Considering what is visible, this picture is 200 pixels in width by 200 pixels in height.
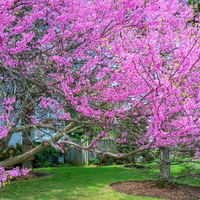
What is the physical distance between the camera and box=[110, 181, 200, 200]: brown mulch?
752 cm

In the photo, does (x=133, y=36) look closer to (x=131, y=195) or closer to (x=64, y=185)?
(x=131, y=195)

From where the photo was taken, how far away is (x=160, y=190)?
8156 millimetres

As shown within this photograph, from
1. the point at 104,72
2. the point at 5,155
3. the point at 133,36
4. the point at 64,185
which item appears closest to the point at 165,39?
the point at 133,36

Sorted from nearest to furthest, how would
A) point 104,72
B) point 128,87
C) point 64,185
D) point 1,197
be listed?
point 128,87 → point 104,72 → point 1,197 → point 64,185

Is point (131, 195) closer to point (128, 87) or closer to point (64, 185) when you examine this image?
point (64, 185)

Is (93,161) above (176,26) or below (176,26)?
Answer: below

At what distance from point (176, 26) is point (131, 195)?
18.1 feet

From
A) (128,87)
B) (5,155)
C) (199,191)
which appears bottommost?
(199,191)

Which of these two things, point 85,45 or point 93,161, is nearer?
point 85,45

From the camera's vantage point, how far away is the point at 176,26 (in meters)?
8.55

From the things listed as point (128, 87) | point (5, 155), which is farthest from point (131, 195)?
point (5, 155)

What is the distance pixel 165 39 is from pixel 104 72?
2.40 metres

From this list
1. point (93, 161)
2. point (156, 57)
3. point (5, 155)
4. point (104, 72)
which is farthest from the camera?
point (93, 161)

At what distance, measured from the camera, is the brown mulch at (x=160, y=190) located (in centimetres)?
752
